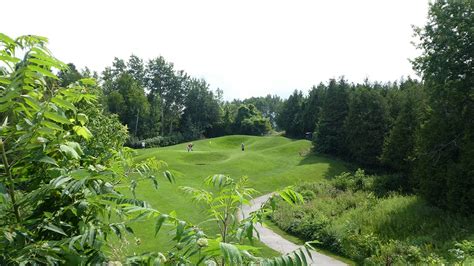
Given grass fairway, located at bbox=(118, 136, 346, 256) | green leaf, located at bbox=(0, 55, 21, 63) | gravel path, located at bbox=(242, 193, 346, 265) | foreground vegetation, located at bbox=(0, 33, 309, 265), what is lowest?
gravel path, located at bbox=(242, 193, 346, 265)

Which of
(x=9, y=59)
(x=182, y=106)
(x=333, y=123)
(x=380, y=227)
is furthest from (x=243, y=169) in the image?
(x=182, y=106)

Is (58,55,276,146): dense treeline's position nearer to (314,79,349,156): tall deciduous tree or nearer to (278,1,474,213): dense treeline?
(314,79,349,156): tall deciduous tree

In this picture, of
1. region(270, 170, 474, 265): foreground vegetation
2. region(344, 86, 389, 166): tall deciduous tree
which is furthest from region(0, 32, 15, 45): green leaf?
region(344, 86, 389, 166): tall deciduous tree

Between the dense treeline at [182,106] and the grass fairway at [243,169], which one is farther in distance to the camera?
the dense treeline at [182,106]

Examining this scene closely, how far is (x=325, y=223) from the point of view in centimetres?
1844

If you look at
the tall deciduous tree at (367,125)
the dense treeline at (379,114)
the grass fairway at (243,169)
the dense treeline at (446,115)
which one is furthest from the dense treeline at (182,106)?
the dense treeline at (446,115)

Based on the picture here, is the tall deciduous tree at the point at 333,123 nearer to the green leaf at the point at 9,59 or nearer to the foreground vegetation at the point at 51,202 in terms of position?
the foreground vegetation at the point at 51,202

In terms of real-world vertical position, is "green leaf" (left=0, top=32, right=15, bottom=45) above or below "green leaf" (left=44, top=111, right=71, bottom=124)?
above

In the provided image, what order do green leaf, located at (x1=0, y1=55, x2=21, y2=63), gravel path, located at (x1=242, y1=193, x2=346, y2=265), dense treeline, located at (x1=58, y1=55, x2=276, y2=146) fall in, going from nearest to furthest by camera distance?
green leaf, located at (x1=0, y1=55, x2=21, y2=63), gravel path, located at (x1=242, y1=193, x2=346, y2=265), dense treeline, located at (x1=58, y1=55, x2=276, y2=146)

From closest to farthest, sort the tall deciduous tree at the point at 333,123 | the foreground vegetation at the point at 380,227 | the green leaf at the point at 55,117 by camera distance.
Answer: the green leaf at the point at 55,117 → the foreground vegetation at the point at 380,227 → the tall deciduous tree at the point at 333,123

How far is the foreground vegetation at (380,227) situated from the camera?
13.4m

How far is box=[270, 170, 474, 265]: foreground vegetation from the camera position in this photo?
1335 centimetres

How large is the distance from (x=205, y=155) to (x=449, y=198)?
88.6 feet

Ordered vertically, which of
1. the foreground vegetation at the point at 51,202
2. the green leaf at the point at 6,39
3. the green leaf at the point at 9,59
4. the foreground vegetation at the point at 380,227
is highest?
the green leaf at the point at 6,39
